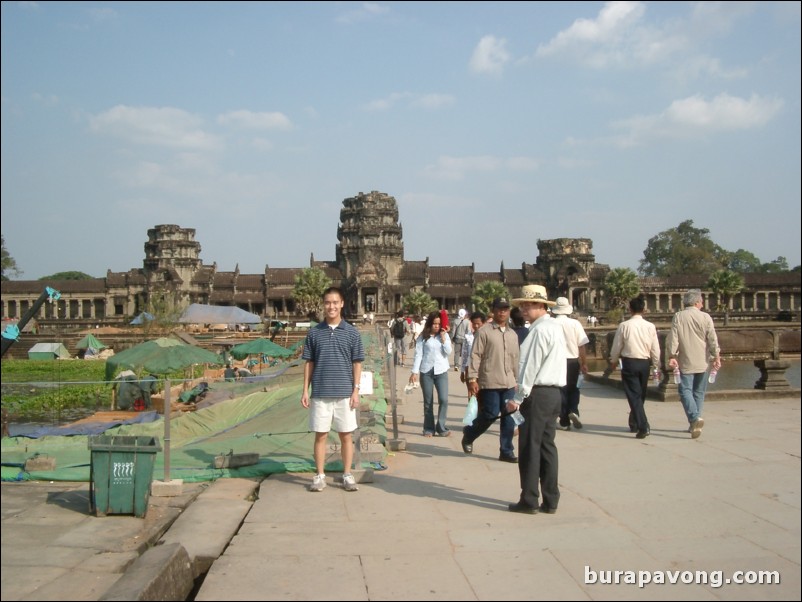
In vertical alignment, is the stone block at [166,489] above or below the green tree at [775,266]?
below

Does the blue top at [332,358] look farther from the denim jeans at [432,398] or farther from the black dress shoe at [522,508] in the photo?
the denim jeans at [432,398]

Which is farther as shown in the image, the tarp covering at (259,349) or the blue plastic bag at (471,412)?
the tarp covering at (259,349)

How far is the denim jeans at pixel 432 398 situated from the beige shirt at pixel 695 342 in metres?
3.07

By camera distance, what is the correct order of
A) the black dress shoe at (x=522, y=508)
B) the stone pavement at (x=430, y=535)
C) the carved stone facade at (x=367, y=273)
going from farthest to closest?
the carved stone facade at (x=367, y=273) < the black dress shoe at (x=522, y=508) < the stone pavement at (x=430, y=535)

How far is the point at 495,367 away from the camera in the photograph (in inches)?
339

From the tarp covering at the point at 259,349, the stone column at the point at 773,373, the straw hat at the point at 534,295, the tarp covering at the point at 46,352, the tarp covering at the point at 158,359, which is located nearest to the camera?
the straw hat at the point at 534,295

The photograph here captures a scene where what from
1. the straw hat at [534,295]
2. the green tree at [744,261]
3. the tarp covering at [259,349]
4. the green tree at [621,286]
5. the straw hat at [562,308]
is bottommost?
the tarp covering at [259,349]

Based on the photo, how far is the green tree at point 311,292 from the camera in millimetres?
70938

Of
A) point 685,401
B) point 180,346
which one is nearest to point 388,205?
point 180,346

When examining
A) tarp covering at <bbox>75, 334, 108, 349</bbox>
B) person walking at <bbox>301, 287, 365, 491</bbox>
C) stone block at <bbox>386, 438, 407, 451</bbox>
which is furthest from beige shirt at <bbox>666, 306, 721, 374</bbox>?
tarp covering at <bbox>75, 334, 108, 349</bbox>

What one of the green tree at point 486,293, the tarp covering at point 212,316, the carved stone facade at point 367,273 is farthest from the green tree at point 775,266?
the tarp covering at point 212,316

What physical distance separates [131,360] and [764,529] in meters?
17.6

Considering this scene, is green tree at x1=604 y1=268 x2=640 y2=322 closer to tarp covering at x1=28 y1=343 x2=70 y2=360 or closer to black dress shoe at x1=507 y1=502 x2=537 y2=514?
tarp covering at x1=28 y1=343 x2=70 y2=360

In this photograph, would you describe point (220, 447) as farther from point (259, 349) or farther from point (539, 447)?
point (259, 349)
